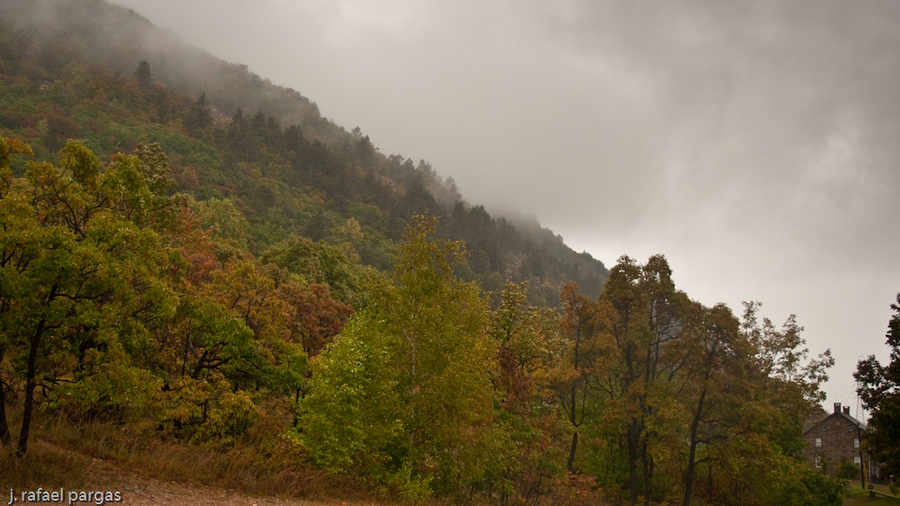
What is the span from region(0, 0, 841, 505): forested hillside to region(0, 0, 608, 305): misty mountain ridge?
5131 cm

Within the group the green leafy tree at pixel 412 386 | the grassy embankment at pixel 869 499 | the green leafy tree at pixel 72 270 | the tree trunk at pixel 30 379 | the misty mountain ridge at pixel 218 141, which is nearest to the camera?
the green leafy tree at pixel 72 270

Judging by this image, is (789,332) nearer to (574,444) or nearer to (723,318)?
(723,318)

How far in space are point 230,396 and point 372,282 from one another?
738cm

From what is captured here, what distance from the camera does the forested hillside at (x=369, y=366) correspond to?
9.83 metres

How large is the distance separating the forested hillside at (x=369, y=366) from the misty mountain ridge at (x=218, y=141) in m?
51.3

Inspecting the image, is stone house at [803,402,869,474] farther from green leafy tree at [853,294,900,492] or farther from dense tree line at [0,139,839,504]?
green leafy tree at [853,294,900,492]

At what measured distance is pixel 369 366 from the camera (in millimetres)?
16250

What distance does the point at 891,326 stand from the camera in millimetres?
24062

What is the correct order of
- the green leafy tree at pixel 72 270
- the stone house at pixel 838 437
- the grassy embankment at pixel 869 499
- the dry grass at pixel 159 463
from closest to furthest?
the green leafy tree at pixel 72 270 → the dry grass at pixel 159 463 → the grassy embankment at pixel 869 499 → the stone house at pixel 838 437

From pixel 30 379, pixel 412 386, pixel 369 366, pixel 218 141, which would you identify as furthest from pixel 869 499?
pixel 218 141

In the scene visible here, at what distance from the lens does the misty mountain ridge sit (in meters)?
84.5

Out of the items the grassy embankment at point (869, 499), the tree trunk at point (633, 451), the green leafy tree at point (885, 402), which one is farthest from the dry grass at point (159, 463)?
the grassy embankment at point (869, 499)

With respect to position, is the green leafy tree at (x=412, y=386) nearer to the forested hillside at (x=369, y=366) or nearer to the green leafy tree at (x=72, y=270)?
the forested hillside at (x=369, y=366)

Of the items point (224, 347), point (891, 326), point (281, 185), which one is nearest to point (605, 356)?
point (891, 326)
